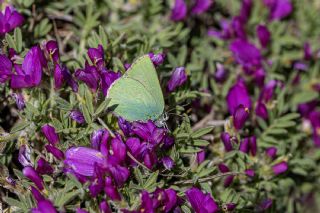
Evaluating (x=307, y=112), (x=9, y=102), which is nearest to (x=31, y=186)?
(x=9, y=102)

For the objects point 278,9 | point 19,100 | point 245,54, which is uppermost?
point 278,9

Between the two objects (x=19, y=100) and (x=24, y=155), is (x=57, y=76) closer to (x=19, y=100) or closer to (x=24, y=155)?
(x=19, y=100)

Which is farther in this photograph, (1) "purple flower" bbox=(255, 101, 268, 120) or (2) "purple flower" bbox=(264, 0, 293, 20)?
(2) "purple flower" bbox=(264, 0, 293, 20)

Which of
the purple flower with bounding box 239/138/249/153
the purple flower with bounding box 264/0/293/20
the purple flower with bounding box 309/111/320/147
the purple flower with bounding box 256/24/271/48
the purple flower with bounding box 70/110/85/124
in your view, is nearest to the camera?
the purple flower with bounding box 70/110/85/124

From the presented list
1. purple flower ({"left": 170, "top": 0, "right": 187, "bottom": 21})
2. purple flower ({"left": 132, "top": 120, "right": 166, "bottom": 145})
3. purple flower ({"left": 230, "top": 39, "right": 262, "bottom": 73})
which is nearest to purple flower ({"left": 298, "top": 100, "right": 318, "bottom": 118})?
purple flower ({"left": 230, "top": 39, "right": 262, "bottom": 73})

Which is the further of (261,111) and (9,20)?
(261,111)

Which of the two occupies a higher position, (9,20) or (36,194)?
(9,20)

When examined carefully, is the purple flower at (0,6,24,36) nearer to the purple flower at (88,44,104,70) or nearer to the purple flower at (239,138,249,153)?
the purple flower at (88,44,104,70)

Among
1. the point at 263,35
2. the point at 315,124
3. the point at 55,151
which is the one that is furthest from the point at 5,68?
the point at 315,124
